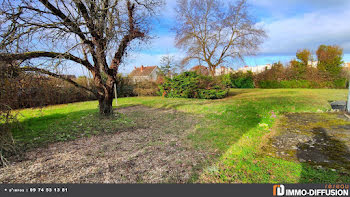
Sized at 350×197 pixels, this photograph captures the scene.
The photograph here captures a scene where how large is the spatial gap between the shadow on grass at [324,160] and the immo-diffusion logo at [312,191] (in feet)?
0.36

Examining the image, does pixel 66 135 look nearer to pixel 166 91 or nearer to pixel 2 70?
pixel 2 70

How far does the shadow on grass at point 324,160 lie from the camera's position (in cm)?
221

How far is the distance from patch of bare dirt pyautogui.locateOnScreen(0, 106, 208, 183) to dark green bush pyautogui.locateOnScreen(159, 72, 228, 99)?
7.45m

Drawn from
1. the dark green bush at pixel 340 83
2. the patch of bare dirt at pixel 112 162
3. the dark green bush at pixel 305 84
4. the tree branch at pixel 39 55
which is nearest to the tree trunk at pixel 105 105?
the tree branch at pixel 39 55

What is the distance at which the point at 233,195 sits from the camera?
2027 mm

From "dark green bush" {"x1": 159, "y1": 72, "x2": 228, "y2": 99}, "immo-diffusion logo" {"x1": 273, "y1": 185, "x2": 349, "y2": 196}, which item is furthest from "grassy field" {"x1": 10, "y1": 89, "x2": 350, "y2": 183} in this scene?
"dark green bush" {"x1": 159, "y1": 72, "x2": 228, "y2": 99}

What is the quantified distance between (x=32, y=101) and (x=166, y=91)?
9420 mm

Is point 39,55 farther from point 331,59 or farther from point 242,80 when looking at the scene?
point 331,59

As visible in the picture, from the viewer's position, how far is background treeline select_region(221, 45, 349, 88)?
17.1m

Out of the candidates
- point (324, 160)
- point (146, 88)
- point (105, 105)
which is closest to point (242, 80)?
point (146, 88)

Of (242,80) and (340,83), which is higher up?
(242,80)

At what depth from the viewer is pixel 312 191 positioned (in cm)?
202

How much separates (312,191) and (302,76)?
19.8 m

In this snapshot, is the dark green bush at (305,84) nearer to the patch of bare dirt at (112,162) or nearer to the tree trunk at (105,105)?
the patch of bare dirt at (112,162)
